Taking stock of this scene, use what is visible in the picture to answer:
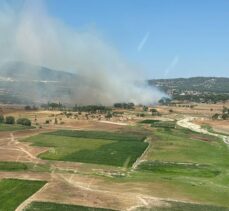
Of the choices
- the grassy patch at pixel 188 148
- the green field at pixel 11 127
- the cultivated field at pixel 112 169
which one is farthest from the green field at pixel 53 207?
the green field at pixel 11 127

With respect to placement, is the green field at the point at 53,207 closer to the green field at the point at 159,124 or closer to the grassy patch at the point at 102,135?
the grassy patch at the point at 102,135

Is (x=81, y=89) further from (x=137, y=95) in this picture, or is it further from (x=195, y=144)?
(x=195, y=144)

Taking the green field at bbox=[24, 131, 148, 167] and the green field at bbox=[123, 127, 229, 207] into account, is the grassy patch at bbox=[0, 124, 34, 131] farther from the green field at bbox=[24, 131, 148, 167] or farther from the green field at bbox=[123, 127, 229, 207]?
the green field at bbox=[123, 127, 229, 207]

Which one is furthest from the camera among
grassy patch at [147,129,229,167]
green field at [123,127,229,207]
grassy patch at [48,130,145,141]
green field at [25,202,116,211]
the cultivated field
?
grassy patch at [48,130,145,141]

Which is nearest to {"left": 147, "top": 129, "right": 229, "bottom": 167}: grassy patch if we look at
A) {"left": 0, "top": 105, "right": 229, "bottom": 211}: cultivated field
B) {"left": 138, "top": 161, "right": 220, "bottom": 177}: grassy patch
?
{"left": 0, "top": 105, "right": 229, "bottom": 211}: cultivated field

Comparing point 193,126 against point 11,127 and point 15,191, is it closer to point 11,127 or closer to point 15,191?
point 11,127

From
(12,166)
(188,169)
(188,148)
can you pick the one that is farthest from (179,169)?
(12,166)

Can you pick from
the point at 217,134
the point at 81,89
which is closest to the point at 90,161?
the point at 217,134
